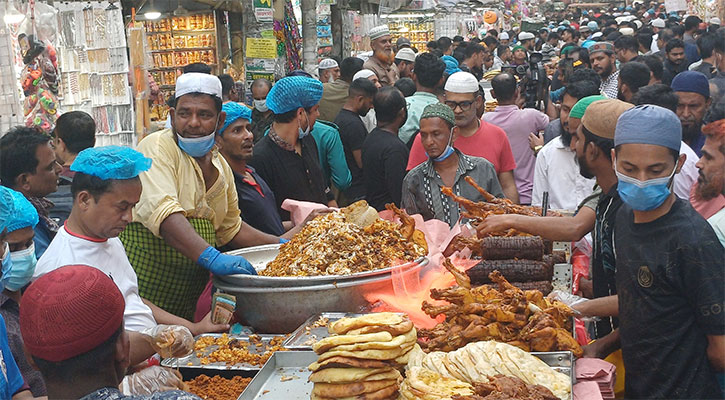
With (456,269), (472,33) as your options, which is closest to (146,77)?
(456,269)

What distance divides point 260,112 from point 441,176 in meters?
3.47

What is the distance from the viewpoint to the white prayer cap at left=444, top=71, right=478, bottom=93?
574cm

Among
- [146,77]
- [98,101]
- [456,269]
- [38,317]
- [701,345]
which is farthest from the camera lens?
[146,77]

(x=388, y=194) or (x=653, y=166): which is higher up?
(x=653, y=166)

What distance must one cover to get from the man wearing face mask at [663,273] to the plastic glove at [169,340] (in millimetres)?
1702

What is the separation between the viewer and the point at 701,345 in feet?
8.71

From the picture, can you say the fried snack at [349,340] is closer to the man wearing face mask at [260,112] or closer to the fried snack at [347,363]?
the fried snack at [347,363]

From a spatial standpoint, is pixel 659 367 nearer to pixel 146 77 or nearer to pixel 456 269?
pixel 456 269

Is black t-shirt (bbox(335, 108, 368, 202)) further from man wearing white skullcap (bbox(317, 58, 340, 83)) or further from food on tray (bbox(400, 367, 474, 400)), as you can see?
food on tray (bbox(400, 367, 474, 400))

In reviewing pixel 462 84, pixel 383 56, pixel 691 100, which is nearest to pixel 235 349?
pixel 462 84

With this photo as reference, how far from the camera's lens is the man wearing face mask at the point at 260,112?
7070 millimetres

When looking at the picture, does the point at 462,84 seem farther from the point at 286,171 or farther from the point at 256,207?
the point at 256,207

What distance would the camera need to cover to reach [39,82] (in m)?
Answer: 6.04

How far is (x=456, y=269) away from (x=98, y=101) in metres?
5.09
